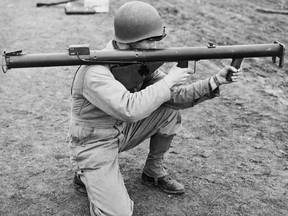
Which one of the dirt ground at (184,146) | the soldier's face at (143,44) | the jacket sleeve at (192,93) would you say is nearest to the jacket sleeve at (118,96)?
the soldier's face at (143,44)

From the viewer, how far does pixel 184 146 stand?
17.0 feet

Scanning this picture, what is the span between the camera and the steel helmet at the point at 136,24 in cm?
379

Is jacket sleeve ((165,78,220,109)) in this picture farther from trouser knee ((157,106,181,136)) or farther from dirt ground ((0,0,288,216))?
dirt ground ((0,0,288,216))

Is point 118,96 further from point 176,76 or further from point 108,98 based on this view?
point 176,76

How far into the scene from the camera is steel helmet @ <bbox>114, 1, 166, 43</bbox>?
3.79 metres

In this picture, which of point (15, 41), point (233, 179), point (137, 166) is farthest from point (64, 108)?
point (15, 41)

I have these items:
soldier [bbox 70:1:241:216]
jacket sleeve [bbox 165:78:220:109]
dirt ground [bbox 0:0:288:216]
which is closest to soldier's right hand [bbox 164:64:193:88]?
soldier [bbox 70:1:241:216]

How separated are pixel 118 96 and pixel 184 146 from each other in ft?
5.82

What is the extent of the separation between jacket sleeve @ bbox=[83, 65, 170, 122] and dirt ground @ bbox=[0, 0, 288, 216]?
101cm

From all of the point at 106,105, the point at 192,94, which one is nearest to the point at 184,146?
the point at 192,94

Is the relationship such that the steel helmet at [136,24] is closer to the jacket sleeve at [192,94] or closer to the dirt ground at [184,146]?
the jacket sleeve at [192,94]

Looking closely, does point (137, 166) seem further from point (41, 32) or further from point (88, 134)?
point (41, 32)

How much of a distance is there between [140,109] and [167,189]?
1.10 meters

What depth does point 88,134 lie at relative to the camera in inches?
155
